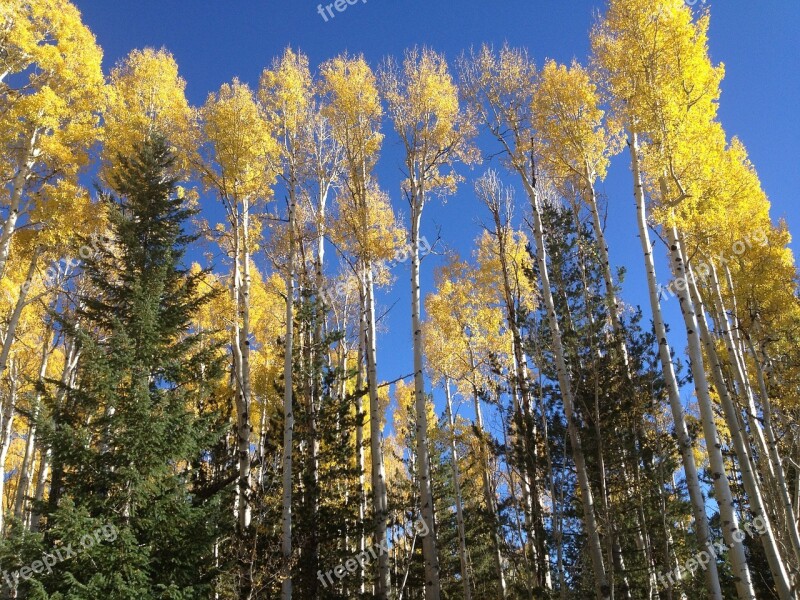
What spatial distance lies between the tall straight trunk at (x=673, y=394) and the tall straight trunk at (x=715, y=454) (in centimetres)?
28

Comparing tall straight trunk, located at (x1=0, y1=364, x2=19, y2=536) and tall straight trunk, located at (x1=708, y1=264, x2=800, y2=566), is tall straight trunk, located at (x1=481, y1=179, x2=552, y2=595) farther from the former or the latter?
tall straight trunk, located at (x1=0, y1=364, x2=19, y2=536)

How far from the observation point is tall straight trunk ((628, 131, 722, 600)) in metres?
6.38

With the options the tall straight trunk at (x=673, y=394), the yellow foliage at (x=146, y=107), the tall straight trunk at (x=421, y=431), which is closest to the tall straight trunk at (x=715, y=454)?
the tall straight trunk at (x=673, y=394)

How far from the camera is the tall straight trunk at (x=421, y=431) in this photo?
7.54 m

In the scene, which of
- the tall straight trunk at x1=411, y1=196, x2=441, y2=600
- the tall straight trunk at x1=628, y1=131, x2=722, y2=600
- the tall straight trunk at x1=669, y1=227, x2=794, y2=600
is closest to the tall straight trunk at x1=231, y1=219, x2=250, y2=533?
the tall straight trunk at x1=411, y1=196, x2=441, y2=600

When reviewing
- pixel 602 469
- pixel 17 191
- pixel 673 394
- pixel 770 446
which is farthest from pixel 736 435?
pixel 17 191

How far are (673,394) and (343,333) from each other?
6.37 metres

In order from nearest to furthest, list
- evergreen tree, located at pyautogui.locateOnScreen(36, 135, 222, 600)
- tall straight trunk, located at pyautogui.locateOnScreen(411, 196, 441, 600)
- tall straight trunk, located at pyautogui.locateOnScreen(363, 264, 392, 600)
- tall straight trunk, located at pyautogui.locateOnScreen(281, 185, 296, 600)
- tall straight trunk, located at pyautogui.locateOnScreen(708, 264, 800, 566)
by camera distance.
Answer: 1. evergreen tree, located at pyautogui.locateOnScreen(36, 135, 222, 600)
2. tall straight trunk, located at pyautogui.locateOnScreen(281, 185, 296, 600)
3. tall straight trunk, located at pyautogui.locateOnScreen(411, 196, 441, 600)
4. tall straight trunk, located at pyautogui.locateOnScreen(708, 264, 800, 566)
5. tall straight trunk, located at pyautogui.locateOnScreen(363, 264, 392, 600)

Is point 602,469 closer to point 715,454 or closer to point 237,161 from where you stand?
point 715,454

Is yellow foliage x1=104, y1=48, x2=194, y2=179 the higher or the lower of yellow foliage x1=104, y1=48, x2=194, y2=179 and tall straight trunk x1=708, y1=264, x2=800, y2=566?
the higher

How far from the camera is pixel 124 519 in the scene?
19.2ft

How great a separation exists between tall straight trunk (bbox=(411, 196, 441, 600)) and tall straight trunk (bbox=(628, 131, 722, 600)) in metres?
3.58

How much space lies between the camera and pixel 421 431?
8.20 meters

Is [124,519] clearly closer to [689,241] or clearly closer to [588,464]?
[588,464]
